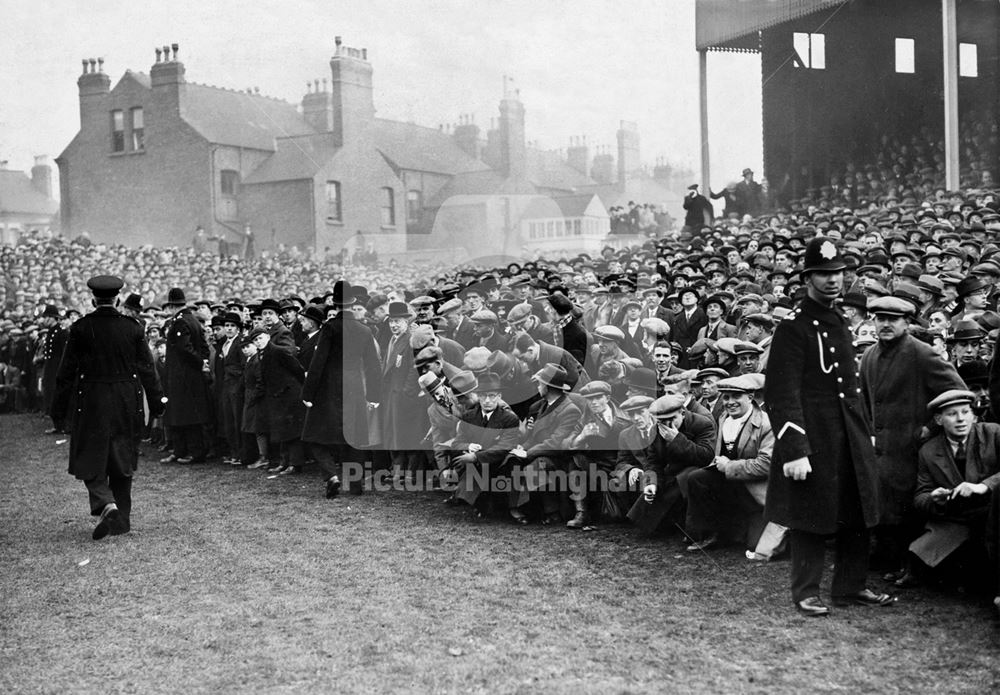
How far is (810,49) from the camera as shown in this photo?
2664 cm

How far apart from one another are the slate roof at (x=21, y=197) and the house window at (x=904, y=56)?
1854 inches

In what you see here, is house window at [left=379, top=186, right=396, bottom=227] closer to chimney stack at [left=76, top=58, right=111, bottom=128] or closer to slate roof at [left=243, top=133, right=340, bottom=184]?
slate roof at [left=243, top=133, right=340, bottom=184]

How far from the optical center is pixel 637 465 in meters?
7.75

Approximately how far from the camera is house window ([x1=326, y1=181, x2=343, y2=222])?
41062mm

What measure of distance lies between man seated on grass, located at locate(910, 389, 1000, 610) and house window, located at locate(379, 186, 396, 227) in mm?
38398

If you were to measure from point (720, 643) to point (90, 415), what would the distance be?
5.50 m

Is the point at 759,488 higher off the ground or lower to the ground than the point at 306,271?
lower

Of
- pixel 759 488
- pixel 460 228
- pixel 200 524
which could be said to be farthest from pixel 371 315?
pixel 460 228

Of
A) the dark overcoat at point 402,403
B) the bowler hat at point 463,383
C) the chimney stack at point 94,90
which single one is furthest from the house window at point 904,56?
the chimney stack at point 94,90

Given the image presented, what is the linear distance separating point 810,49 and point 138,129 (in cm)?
2791

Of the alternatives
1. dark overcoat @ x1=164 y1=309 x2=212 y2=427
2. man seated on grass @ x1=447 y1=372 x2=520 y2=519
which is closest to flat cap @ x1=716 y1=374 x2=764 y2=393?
man seated on grass @ x1=447 y1=372 x2=520 y2=519

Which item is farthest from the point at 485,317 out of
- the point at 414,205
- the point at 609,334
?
the point at 414,205

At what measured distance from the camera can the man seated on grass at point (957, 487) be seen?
5.60 m

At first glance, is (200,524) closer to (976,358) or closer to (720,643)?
(720,643)
